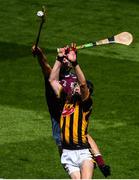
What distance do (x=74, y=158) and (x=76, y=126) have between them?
1.46ft

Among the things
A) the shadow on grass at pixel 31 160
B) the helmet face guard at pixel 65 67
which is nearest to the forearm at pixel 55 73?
the helmet face guard at pixel 65 67

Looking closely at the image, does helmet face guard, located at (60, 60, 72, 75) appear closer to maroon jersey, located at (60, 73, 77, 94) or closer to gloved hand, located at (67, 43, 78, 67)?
maroon jersey, located at (60, 73, 77, 94)

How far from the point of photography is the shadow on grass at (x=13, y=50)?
74.6 feet

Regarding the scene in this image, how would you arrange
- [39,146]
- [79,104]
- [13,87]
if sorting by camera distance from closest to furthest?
[79,104] → [39,146] → [13,87]

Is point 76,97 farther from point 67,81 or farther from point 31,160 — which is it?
point 31,160

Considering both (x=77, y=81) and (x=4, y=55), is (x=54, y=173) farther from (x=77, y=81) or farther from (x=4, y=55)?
(x=4, y=55)

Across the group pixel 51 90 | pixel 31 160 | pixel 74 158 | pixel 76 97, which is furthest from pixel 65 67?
pixel 31 160

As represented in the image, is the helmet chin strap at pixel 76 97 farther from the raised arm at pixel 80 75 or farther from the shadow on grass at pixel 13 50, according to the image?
the shadow on grass at pixel 13 50

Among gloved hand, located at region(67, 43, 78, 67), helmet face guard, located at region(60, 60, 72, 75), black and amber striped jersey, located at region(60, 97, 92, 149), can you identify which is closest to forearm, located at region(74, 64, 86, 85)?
gloved hand, located at region(67, 43, 78, 67)

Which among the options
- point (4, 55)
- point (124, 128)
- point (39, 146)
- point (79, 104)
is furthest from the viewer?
point (4, 55)

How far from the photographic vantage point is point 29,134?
52.5 ft

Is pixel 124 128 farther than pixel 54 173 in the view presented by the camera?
Yes

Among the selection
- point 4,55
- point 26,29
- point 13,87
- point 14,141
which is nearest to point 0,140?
point 14,141

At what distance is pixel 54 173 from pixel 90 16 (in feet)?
45.5
